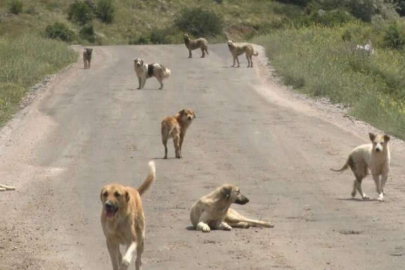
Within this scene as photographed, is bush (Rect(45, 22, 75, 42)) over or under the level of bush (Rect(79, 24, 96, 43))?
over

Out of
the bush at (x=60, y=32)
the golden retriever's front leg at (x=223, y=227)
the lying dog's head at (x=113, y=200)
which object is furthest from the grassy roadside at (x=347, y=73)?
the bush at (x=60, y=32)

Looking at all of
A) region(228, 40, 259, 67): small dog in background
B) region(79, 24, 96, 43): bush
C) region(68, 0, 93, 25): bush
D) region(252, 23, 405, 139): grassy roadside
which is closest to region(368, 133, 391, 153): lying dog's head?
region(252, 23, 405, 139): grassy roadside

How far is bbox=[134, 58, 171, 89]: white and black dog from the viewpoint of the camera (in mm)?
32219

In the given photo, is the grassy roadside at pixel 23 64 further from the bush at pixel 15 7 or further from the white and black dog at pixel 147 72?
the bush at pixel 15 7

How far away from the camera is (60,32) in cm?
6084

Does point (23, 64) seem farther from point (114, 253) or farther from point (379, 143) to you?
point (114, 253)

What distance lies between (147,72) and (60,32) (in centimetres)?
2932

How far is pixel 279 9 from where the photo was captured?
8562 cm

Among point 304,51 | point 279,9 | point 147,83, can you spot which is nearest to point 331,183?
point 147,83

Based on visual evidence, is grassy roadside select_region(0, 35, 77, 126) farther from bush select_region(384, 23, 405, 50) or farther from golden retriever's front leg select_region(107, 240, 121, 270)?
golden retriever's front leg select_region(107, 240, 121, 270)

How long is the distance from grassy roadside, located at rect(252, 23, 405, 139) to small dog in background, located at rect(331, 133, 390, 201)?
656 cm

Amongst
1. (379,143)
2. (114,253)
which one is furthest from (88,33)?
(114,253)

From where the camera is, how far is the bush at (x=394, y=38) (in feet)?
152

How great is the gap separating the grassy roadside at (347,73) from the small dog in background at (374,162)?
6.56 meters
